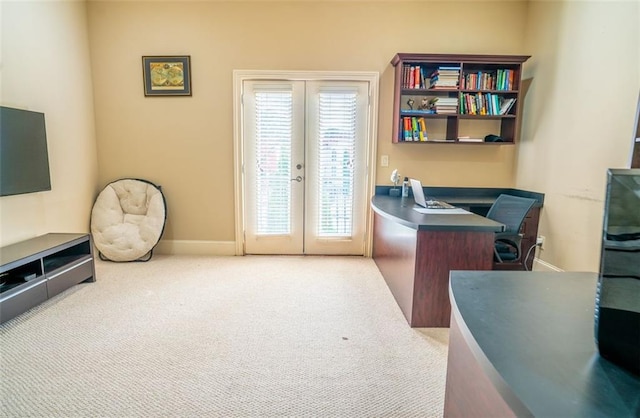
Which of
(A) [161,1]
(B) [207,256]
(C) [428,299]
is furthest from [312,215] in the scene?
(A) [161,1]

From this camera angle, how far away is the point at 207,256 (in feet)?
12.9

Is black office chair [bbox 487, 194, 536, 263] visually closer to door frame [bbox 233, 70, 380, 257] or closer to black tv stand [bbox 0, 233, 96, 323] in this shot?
door frame [bbox 233, 70, 380, 257]

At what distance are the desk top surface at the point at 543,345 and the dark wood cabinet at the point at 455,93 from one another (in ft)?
8.97

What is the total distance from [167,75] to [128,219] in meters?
1.67

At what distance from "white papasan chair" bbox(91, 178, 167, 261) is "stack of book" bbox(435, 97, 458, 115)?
10.5 feet

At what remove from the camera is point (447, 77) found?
3439mm

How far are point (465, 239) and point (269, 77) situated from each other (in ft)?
8.84

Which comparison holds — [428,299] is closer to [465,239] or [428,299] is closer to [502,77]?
[465,239]

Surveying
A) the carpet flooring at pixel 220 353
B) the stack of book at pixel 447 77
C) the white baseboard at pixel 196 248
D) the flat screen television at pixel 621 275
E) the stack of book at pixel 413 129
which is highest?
the stack of book at pixel 447 77

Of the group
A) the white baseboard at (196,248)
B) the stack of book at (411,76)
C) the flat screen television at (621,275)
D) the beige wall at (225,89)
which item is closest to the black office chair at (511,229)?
the beige wall at (225,89)

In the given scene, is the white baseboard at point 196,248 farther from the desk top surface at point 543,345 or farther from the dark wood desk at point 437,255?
the desk top surface at point 543,345

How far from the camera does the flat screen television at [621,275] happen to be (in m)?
0.64

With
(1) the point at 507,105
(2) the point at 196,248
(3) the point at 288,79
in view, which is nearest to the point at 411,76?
(1) the point at 507,105

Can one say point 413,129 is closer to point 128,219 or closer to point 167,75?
point 167,75
